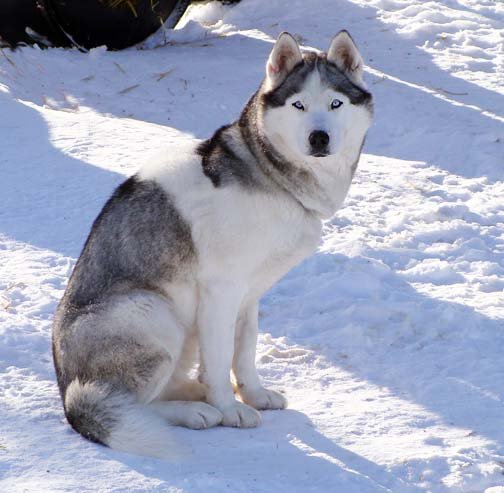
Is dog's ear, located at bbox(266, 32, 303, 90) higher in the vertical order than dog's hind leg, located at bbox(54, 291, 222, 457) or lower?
higher

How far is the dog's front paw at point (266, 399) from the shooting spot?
440 centimetres

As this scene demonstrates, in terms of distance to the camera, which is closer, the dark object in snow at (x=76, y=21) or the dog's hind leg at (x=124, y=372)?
the dog's hind leg at (x=124, y=372)

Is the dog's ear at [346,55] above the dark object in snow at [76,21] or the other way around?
above

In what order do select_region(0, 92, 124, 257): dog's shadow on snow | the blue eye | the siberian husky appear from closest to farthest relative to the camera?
the siberian husky < the blue eye < select_region(0, 92, 124, 257): dog's shadow on snow

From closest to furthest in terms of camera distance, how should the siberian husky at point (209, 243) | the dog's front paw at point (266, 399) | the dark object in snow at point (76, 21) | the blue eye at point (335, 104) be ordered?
the siberian husky at point (209, 243) < the blue eye at point (335, 104) < the dog's front paw at point (266, 399) < the dark object in snow at point (76, 21)

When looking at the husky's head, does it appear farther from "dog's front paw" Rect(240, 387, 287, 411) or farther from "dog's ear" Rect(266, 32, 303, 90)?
"dog's front paw" Rect(240, 387, 287, 411)

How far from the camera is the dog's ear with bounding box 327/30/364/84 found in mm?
4191

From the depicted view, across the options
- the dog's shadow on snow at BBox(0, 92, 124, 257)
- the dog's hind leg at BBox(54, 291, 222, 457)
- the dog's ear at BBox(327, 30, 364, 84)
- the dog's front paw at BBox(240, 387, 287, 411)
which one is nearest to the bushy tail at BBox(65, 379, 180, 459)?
the dog's hind leg at BBox(54, 291, 222, 457)

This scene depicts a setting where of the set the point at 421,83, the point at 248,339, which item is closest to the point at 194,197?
the point at 248,339

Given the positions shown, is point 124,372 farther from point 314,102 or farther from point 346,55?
point 346,55

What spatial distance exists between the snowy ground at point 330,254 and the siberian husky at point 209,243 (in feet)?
0.85

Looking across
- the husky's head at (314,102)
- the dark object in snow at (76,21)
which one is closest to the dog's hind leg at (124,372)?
the husky's head at (314,102)

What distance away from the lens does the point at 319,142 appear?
3.97m

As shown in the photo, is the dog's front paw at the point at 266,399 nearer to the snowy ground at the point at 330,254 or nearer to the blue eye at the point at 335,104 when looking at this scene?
the snowy ground at the point at 330,254
